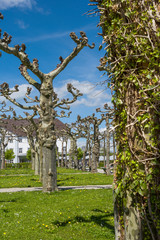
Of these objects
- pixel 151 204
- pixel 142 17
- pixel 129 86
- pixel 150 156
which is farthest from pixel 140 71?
pixel 151 204

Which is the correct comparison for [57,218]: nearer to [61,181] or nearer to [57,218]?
[57,218]

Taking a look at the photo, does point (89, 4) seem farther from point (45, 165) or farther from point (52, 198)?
point (45, 165)

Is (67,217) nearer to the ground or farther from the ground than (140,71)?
nearer to the ground

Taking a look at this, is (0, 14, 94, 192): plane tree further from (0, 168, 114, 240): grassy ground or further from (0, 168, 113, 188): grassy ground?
(0, 168, 113, 188): grassy ground

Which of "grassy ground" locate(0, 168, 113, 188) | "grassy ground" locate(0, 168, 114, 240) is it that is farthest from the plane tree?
"grassy ground" locate(0, 168, 113, 188)

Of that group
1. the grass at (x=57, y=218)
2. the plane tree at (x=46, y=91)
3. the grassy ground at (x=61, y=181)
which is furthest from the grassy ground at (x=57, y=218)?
the grassy ground at (x=61, y=181)

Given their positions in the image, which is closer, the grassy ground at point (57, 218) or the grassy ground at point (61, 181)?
the grassy ground at point (57, 218)

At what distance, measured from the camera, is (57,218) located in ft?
25.2

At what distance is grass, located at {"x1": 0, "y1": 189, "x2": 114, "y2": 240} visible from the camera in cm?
638

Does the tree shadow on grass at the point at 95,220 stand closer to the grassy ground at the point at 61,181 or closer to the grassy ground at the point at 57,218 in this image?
the grassy ground at the point at 57,218

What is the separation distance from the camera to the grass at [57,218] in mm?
6379

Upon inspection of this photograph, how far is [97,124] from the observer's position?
30.8 m

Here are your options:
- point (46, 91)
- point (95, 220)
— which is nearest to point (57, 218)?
point (95, 220)

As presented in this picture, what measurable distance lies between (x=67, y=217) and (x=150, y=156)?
5183mm
